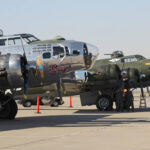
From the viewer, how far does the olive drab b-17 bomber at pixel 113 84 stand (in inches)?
1034

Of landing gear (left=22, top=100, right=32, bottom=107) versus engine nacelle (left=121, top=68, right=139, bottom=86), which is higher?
engine nacelle (left=121, top=68, right=139, bottom=86)

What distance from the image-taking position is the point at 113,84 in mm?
27484

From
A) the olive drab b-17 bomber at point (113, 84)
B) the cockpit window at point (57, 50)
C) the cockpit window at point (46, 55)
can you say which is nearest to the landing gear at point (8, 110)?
the cockpit window at point (46, 55)

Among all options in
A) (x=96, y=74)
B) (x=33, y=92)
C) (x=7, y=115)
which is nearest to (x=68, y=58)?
(x=7, y=115)

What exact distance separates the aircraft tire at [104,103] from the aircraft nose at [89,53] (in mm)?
7447

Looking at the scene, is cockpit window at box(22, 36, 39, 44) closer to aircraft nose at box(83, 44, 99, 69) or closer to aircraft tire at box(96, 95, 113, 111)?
aircraft nose at box(83, 44, 99, 69)

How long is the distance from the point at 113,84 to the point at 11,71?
11805 millimetres

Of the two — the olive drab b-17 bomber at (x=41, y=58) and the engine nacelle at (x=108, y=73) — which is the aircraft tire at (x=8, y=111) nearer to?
the olive drab b-17 bomber at (x=41, y=58)

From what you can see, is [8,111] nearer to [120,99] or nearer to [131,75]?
[120,99]

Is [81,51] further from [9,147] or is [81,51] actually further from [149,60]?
[149,60]

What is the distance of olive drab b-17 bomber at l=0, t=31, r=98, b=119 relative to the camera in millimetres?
Result: 18519

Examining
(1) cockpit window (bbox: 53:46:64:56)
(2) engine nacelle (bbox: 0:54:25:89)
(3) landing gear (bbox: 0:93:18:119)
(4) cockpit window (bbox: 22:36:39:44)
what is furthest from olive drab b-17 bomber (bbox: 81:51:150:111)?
(2) engine nacelle (bbox: 0:54:25:89)

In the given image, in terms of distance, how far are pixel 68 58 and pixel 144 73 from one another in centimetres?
1181

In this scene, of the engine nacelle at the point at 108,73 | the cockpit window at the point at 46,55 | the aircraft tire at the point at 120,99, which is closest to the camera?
the cockpit window at the point at 46,55
